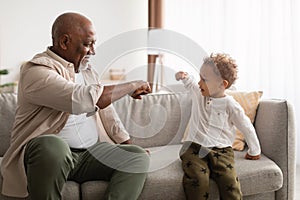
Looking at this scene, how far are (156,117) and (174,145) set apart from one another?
19 centimetres

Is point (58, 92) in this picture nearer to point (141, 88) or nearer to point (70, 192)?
point (141, 88)

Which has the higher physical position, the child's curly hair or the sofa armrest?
the child's curly hair

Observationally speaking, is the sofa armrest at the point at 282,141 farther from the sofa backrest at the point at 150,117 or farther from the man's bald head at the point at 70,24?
the man's bald head at the point at 70,24

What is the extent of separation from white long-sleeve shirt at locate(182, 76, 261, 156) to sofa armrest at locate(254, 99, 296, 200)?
117mm

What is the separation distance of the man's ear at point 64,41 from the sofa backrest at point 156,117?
23.0 inches

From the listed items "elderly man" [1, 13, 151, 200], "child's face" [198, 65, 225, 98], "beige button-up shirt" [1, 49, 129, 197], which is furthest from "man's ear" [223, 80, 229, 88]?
"beige button-up shirt" [1, 49, 129, 197]

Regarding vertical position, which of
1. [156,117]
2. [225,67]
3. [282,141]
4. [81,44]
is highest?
[81,44]

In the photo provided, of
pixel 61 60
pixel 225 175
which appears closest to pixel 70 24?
pixel 61 60

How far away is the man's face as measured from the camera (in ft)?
6.48

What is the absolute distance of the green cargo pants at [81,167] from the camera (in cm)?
174

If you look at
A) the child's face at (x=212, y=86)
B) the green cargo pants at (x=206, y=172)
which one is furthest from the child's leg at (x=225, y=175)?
the child's face at (x=212, y=86)

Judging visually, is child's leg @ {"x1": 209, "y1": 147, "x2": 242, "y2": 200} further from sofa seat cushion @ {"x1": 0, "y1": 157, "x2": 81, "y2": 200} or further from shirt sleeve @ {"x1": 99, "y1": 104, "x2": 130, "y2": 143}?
sofa seat cushion @ {"x1": 0, "y1": 157, "x2": 81, "y2": 200}

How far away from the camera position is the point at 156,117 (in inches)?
95.7

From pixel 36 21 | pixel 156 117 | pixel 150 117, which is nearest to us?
pixel 150 117
